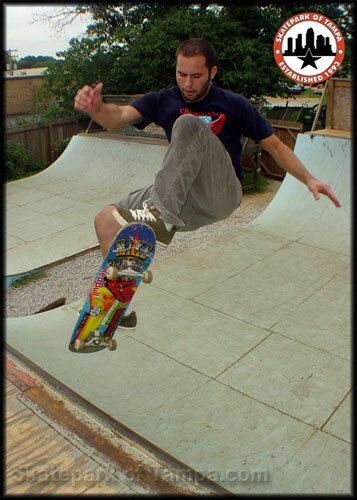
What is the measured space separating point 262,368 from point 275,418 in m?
0.74

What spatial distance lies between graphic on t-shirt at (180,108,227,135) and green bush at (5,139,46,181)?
→ 13.4 m

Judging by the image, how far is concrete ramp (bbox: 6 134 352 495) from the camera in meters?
3.55

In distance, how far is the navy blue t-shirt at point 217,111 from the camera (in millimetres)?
3514

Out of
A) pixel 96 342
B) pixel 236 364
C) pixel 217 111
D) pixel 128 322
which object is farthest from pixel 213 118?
pixel 236 364

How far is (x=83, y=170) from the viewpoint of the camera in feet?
43.5

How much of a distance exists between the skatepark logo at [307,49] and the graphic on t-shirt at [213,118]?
43.6ft

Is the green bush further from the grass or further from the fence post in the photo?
the grass

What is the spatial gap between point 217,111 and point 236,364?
2.54 metres

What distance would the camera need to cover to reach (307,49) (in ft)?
50.4

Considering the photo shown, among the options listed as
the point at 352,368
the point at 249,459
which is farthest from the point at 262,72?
the point at 249,459

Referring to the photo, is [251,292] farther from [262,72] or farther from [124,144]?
[262,72]

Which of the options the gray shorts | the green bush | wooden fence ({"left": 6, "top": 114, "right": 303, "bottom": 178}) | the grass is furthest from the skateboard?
the green bush

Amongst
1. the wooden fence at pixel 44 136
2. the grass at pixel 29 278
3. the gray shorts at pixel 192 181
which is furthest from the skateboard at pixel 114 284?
the wooden fence at pixel 44 136

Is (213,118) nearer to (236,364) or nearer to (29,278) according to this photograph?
(236,364)
